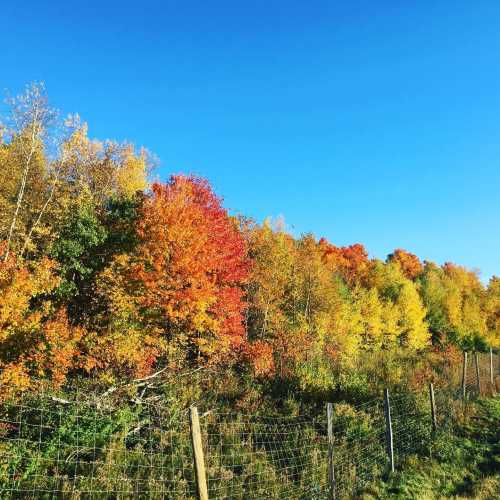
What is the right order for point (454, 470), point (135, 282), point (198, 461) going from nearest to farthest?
point (198, 461) → point (454, 470) → point (135, 282)

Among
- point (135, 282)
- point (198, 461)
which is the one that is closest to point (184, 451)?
point (198, 461)

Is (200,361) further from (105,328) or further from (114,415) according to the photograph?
(114,415)

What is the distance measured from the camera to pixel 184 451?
11.6 meters

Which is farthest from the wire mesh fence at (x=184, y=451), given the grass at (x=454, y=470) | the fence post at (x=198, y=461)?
Result: the fence post at (x=198, y=461)

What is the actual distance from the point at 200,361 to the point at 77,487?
47.9 ft

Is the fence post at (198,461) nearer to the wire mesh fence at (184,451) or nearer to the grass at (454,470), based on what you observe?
the wire mesh fence at (184,451)

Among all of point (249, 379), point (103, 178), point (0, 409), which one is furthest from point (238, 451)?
point (103, 178)

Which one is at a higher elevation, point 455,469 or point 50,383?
point 50,383

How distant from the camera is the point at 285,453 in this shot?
12.6m

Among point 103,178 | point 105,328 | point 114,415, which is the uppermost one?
point 103,178

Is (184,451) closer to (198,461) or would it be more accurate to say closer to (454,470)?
(198,461)

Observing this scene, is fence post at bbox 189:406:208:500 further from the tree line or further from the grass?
the tree line

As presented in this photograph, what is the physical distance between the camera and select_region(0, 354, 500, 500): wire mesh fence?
9367 mm

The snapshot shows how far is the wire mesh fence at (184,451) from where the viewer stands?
937cm
